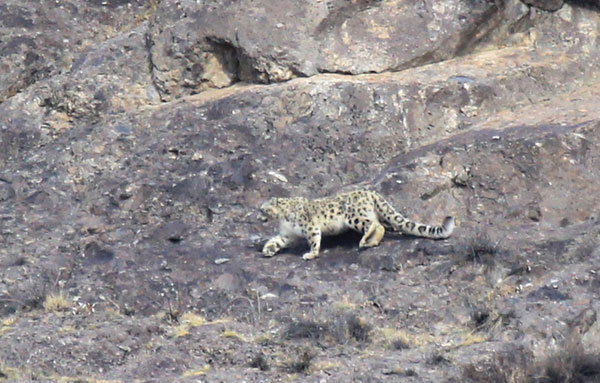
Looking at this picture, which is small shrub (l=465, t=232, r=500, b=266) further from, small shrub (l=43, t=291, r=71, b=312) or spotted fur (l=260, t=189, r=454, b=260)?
small shrub (l=43, t=291, r=71, b=312)

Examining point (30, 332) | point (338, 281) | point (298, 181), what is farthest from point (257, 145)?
point (30, 332)

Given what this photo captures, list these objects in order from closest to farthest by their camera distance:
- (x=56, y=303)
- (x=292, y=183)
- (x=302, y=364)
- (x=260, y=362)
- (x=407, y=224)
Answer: (x=302, y=364)
(x=260, y=362)
(x=56, y=303)
(x=407, y=224)
(x=292, y=183)

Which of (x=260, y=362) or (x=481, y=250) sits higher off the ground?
(x=481, y=250)

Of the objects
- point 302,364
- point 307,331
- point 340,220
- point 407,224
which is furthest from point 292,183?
point 302,364

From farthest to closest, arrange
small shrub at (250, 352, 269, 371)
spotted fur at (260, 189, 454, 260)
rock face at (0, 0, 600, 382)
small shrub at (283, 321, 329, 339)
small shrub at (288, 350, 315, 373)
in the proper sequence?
spotted fur at (260, 189, 454, 260) < small shrub at (283, 321, 329, 339) < rock face at (0, 0, 600, 382) < small shrub at (250, 352, 269, 371) < small shrub at (288, 350, 315, 373)

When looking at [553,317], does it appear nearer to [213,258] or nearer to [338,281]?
[338,281]

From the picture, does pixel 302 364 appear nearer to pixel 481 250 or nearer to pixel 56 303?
pixel 481 250

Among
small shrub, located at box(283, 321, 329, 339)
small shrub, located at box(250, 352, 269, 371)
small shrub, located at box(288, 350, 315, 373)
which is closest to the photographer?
small shrub, located at box(288, 350, 315, 373)

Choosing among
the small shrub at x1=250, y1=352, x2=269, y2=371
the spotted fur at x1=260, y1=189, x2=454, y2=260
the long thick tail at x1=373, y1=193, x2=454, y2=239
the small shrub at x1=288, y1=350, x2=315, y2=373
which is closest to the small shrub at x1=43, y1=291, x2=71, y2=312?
the spotted fur at x1=260, y1=189, x2=454, y2=260
